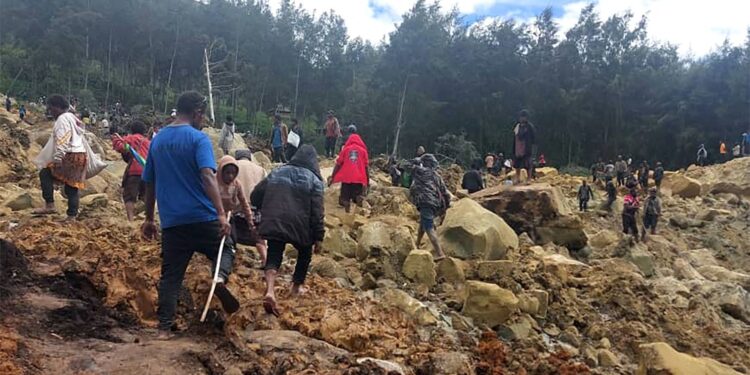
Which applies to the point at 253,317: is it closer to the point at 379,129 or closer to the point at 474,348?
the point at 474,348

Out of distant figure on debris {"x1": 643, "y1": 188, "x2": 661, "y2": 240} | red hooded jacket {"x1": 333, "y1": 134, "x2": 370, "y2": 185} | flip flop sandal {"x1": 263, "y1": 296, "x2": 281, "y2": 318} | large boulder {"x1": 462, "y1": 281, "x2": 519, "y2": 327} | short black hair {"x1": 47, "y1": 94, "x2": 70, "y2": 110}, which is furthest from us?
distant figure on debris {"x1": 643, "y1": 188, "x2": 661, "y2": 240}

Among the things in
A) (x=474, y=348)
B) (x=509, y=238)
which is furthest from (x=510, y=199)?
(x=474, y=348)

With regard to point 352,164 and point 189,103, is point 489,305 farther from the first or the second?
point 352,164

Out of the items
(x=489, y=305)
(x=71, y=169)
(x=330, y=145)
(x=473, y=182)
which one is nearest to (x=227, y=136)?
(x=330, y=145)

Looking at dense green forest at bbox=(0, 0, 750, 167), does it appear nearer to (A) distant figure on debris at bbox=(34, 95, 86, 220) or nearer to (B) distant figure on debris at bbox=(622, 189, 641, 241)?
(B) distant figure on debris at bbox=(622, 189, 641, 241)

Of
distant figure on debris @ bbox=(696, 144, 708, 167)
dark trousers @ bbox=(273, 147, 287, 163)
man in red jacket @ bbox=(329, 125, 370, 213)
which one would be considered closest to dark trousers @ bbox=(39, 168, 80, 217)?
man in red jacket @ bbox=(329, 125, 370, 213)

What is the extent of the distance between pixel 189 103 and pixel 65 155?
9.94ft

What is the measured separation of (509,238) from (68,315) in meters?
5.94

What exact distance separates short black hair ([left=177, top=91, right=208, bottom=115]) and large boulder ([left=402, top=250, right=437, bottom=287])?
3.58 meters

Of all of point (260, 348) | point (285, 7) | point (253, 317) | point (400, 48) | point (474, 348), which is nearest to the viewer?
point (260, 348)

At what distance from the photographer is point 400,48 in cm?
3434

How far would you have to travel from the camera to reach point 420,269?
6949mm

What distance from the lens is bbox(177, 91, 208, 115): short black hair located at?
3938 mm

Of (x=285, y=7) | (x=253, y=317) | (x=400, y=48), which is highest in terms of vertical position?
(x=285, y=7)
